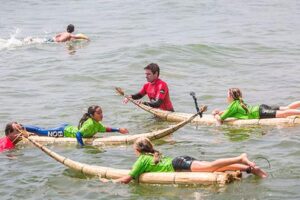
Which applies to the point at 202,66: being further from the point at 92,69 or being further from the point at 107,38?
the point at 107,38

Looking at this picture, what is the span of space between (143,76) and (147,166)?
11.5 m

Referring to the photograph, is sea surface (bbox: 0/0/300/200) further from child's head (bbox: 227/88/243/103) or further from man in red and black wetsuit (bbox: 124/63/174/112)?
child's head (bbox: 227/88/243/103)

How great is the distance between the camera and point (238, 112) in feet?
48.9

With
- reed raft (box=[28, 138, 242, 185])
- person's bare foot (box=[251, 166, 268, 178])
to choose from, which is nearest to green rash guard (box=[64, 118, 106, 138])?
reed raft (box=[28, 138, 242, 185])

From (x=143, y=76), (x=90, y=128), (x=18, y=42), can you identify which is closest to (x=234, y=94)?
(x=90, y=128)

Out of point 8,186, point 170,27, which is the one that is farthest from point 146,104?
point 170,27

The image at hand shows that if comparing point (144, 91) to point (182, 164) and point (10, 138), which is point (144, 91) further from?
point (182, 164)

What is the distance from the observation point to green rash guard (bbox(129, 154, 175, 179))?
1072 cm

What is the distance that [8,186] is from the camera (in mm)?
11766

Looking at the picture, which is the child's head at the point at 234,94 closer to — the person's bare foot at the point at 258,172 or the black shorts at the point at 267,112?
the black shorts at the point at 267,112

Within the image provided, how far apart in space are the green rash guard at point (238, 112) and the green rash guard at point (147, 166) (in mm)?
4350

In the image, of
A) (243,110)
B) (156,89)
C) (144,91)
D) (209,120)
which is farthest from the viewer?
(144,91)

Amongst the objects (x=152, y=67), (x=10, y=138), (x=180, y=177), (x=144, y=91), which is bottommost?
(x=180, y=177)

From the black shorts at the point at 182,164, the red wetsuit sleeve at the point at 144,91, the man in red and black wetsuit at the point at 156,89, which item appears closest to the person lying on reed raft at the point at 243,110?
the man in red and black wetsuit at the point at 156,89
